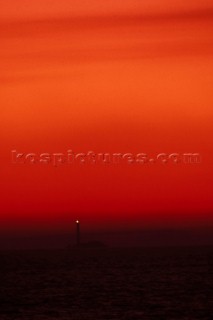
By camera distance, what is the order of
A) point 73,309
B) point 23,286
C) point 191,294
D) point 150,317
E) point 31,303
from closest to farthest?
point 150,317 < point 73,309 < point 31,303 < point 191,294 < point 23,286

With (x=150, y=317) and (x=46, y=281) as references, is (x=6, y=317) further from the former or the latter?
(x=46, y=281)

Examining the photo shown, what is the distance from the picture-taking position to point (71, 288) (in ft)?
417

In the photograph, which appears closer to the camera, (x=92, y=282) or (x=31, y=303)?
(x=31, y=303)

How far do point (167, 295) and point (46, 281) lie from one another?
122 feet

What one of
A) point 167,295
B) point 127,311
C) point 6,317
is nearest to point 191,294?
point 167,295

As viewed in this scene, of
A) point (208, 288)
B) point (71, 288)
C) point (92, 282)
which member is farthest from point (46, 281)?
point (208, 288)

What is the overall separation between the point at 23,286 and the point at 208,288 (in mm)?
23718

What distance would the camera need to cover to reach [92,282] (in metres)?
141

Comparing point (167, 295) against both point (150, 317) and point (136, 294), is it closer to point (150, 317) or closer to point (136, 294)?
point (136, 294)

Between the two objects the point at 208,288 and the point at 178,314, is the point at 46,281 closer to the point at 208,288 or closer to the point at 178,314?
the point at 208,288

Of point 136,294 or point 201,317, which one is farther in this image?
point 136,294

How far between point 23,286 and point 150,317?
1860 inches

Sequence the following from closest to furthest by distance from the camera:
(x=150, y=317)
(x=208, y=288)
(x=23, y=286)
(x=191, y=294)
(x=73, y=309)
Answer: (x=150, y=317) → (x=73, y=309) → (x=191, y=294) → (x=208, y=288) → (x=23, y=286)

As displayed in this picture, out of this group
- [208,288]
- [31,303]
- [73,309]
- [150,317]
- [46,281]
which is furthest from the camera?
[46,281]
